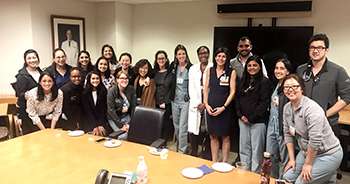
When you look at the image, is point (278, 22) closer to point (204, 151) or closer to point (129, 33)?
point (204, 151)

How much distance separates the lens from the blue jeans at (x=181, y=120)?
12.7 ft

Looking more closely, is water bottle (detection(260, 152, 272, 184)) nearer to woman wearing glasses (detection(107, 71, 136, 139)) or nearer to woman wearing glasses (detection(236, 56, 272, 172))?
woman wearing glasses (detection(236, 56, 272, 172))

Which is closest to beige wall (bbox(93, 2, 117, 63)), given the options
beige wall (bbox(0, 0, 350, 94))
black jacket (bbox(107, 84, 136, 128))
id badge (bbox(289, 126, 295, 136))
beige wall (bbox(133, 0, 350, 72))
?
beige wall (bbox(0, 0, 350, 94))

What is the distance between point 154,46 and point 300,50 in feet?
9.00

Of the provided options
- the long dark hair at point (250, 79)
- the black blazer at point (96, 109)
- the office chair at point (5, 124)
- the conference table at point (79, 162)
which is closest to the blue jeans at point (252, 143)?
the long dark hair at point (250, 79)

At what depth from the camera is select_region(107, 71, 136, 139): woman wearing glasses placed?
347 centimetres

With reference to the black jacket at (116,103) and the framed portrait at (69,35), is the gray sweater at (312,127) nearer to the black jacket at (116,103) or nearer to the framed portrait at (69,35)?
the black jacket at (116,103)

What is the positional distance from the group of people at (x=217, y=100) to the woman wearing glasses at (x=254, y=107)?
0.4 inches

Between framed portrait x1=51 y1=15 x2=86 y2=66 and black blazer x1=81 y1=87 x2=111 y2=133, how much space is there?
71.5 inches

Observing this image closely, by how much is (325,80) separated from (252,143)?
1014 mm

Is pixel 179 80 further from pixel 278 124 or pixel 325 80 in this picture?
pixel 325 80

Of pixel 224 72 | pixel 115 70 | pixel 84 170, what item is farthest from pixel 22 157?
pixel 224 72

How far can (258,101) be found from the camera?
3127mm

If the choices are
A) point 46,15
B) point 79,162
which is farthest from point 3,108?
point 79,162
